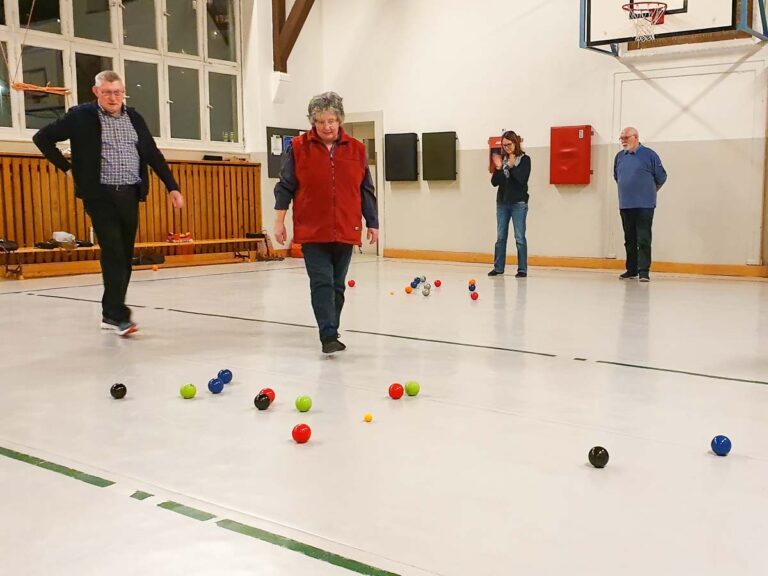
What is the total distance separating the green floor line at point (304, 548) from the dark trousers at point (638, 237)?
707 cm

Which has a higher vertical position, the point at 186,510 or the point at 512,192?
the point at 512,192

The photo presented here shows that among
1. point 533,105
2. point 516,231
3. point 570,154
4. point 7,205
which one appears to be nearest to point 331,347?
point 516,231

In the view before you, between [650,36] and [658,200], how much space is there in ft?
6.35

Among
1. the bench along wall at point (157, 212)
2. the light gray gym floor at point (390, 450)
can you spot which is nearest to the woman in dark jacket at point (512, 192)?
the light gray gym floor at point (390, 450)

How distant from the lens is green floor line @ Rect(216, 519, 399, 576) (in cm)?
172

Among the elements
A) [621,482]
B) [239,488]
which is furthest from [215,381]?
[621,482]

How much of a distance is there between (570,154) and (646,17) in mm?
1868

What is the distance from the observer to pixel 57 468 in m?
2.39

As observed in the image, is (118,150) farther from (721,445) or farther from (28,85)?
(28,85)

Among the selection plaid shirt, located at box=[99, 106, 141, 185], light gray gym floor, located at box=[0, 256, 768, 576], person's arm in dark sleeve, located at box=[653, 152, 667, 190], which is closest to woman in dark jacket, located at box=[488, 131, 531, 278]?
person's arm in dark sleeve, located at box=[653, 152, 667, 190]

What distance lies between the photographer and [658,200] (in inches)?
365

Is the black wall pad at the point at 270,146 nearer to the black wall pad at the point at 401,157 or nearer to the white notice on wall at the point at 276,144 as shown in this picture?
the white notice on wall at the point at 276,144

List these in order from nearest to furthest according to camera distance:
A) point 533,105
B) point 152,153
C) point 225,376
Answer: point 225,376
point 152,153
point 533,105

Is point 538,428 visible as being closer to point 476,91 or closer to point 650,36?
point 650,36
